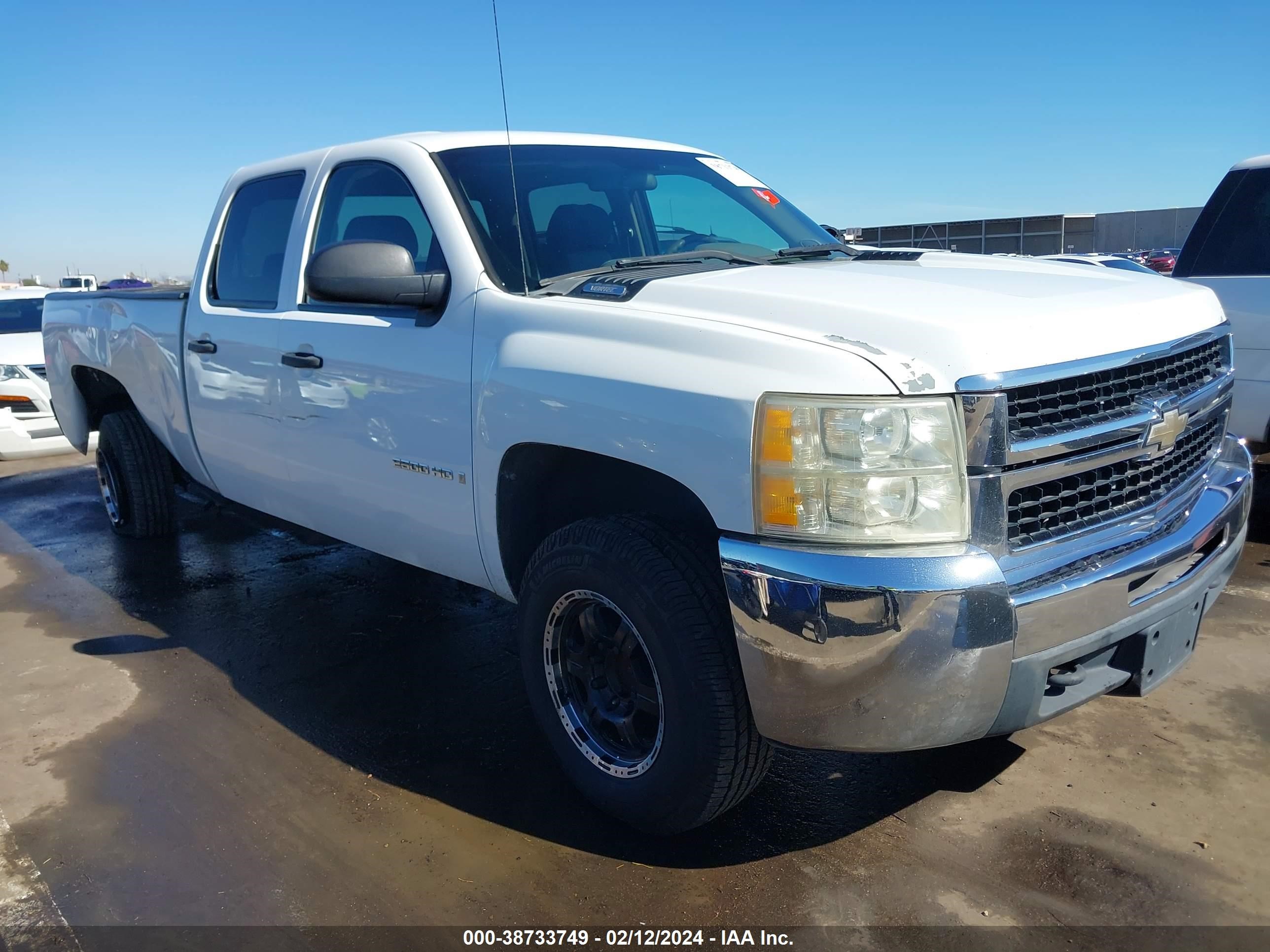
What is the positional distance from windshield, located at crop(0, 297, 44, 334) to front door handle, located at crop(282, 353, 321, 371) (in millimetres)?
8366

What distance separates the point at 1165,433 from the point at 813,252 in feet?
4.59

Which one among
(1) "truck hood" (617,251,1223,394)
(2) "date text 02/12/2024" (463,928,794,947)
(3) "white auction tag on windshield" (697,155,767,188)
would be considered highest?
(3) "white auction tag on windshield" (697,155,767,188)

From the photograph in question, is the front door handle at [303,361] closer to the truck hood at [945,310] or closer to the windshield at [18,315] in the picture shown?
the truck hood at [945,310]

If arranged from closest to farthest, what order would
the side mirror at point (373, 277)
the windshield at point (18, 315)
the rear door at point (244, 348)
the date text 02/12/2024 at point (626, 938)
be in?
1. the date text 02/12/2024 at point (626, 938)
2. the side mirror at point (373, 277)
3. the rear door at point (244, 348)
4. the windshield at point (18, 315)

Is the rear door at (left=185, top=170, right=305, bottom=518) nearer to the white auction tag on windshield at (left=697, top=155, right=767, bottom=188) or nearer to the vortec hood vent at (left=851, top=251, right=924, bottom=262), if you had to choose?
the white auction tag on windshield at (left=697, top=155, right=767, bottom=188)

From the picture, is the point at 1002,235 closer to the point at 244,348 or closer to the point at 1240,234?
the point at 1240,234

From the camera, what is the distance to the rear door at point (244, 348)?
4.11 meters

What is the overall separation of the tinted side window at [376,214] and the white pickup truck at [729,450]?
0.05 ft

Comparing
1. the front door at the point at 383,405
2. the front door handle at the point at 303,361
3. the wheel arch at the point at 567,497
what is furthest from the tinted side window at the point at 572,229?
→ the front door handle at the point at 303,361

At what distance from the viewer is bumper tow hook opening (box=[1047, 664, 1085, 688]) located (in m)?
2.39

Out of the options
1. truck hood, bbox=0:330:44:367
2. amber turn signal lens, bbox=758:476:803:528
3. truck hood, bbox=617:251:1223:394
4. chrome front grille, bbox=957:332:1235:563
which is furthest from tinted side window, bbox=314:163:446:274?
truck hood, bbox=0:330:44:367

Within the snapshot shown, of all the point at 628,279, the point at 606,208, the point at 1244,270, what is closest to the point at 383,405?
the point at 628,279

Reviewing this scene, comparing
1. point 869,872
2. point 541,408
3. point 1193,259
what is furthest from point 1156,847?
point 1193,259

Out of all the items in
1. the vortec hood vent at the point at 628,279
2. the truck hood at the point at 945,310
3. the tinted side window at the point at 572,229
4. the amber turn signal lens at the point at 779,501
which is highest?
the tinted side window at the point at 572,229
